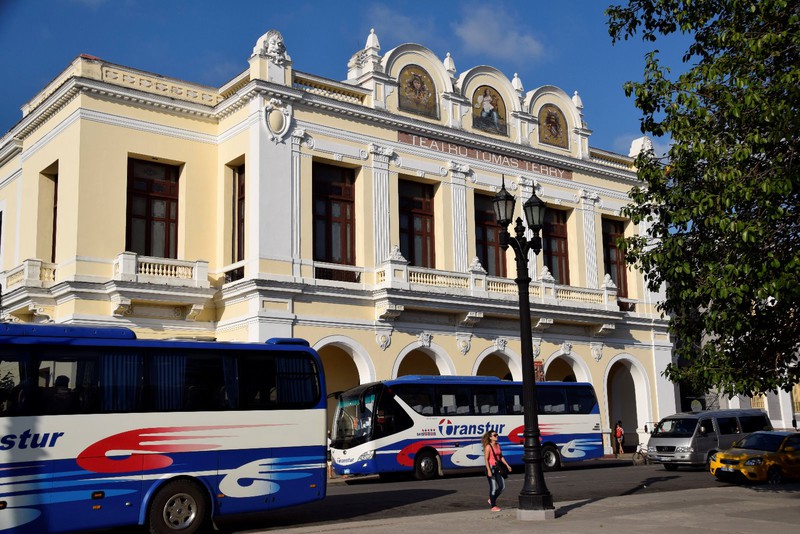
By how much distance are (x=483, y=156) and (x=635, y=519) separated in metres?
20.4

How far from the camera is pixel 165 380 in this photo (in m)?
14.1

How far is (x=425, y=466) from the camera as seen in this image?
2528 centimetres

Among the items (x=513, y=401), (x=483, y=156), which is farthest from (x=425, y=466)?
(x=483, y=156)

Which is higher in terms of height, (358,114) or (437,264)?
(358,114)

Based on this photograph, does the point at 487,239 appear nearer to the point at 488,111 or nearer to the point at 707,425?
the point at 488,111

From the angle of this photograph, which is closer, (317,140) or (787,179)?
(787,179)

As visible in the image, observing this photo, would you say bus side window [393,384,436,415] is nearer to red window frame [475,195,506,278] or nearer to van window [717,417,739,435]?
red window frame [475,195,506,278]

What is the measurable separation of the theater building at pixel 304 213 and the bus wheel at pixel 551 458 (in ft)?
14.3

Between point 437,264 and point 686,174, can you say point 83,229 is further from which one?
point 686,174

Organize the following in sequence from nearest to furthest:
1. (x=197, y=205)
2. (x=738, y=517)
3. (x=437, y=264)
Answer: (x=738, y=517) → (x=197, y=205) → (x=437, y=264)

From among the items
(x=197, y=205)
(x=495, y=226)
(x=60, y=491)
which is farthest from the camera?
(x=495, y=226)

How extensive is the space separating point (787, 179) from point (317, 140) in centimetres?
1825

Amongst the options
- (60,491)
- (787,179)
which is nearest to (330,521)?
(60,491)

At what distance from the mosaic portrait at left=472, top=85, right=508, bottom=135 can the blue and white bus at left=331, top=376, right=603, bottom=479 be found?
1065 cm
